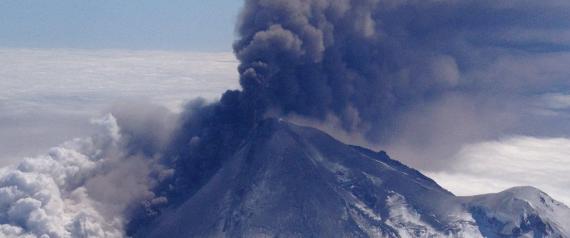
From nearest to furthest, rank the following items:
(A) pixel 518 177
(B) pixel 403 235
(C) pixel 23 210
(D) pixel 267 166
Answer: (C) pixel 23 210 < (B) pixel 403 235 < (D) pixel 267 166 < (A) pixel 518 177

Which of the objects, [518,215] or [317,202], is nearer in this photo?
[317,202]

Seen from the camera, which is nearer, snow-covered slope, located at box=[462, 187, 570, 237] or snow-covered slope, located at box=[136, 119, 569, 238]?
snow-covered slope, located at box=[136, 119, 569, 238]

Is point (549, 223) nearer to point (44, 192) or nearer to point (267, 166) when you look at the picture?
point (267, 166)

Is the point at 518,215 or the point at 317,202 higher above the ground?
the point at 518,215

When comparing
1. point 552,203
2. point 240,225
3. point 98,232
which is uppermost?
point 552,203

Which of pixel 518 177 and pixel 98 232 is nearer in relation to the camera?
pixel 98 232

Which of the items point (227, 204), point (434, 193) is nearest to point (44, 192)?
point (227, 204)

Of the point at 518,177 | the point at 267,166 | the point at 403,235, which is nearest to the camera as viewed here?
the point at 403,235

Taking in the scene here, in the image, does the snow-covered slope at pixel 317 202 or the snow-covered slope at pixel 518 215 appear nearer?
the snow-covered slope at pixel 317 202
